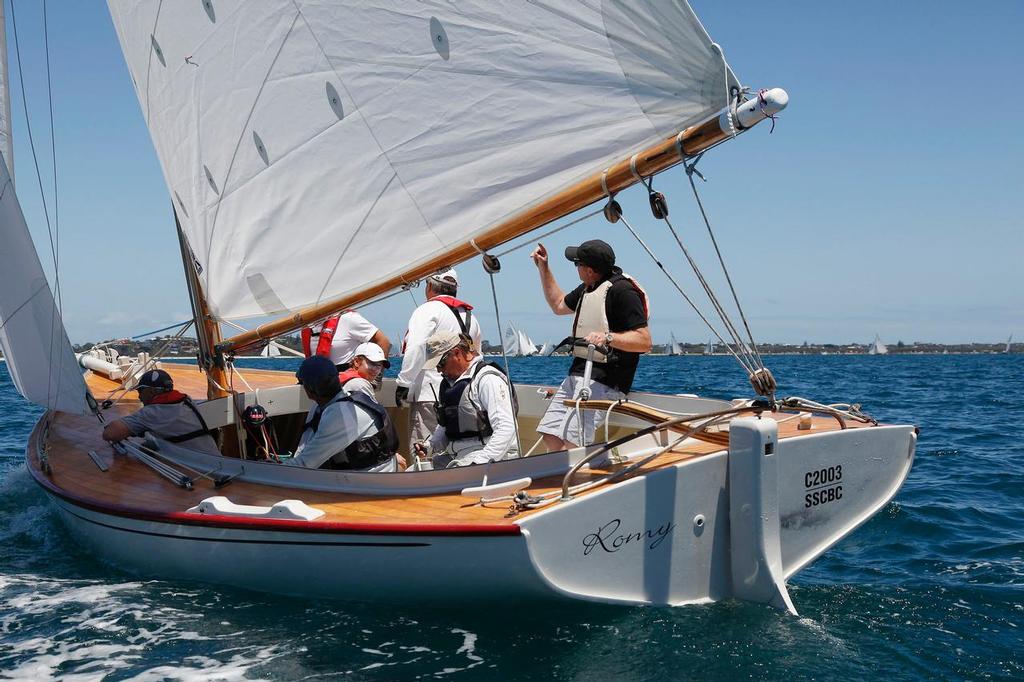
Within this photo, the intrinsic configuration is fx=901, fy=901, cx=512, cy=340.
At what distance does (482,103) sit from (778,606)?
2953 mm

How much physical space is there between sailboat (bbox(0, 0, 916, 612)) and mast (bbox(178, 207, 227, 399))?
919 millimetres

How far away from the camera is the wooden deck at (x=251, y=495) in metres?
4.41

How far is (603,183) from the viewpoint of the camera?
4.49 metres

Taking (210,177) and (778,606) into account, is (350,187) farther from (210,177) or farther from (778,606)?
(778,606)

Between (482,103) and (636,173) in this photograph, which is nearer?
(636,173)

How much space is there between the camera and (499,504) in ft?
14.9

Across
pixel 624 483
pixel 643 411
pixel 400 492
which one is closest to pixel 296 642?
pixel 400 492

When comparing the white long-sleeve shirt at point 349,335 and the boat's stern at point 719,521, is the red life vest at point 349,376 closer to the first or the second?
the white long-sleeve shirt at point 349,335

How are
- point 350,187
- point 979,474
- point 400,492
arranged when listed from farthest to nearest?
point 979,474 < point 350,187 < point 400,492

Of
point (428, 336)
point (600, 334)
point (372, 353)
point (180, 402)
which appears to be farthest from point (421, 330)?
point (180, 402)

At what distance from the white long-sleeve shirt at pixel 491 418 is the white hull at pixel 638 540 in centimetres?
96

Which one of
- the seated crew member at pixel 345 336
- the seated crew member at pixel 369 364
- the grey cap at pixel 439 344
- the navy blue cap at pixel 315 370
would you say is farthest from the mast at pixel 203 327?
the grey cap at pixel 439 344

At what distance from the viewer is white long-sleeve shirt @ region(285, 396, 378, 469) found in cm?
532

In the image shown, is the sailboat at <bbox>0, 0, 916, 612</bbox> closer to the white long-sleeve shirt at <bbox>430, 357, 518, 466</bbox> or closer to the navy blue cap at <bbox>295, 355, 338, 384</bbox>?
the white long-sleeve shirt at <bbox>430, 357, 518, 466</bbox>
